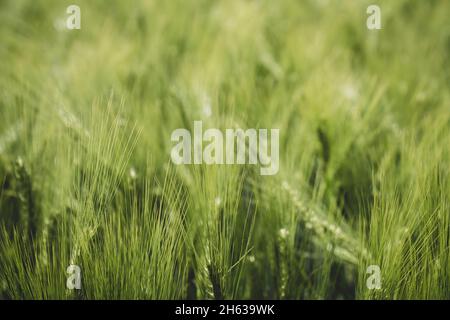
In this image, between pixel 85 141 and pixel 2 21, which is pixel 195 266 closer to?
pixel 85 141

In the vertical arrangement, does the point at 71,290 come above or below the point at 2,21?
below

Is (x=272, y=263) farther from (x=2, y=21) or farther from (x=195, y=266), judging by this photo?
(x=2, y=21)

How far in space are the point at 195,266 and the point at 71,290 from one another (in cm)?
11

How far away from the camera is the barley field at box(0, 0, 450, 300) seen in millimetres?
337

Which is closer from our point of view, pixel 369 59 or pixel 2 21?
pixel 369 59

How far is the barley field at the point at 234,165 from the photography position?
0.34 metres

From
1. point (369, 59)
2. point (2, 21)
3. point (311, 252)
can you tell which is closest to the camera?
point (311, 252)

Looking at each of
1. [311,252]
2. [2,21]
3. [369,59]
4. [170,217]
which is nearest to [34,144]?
[170,217]

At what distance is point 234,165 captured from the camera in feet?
1.15

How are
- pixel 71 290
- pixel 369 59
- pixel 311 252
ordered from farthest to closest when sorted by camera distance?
pixel 369 59
pixel 311 252
pixel 71 290
